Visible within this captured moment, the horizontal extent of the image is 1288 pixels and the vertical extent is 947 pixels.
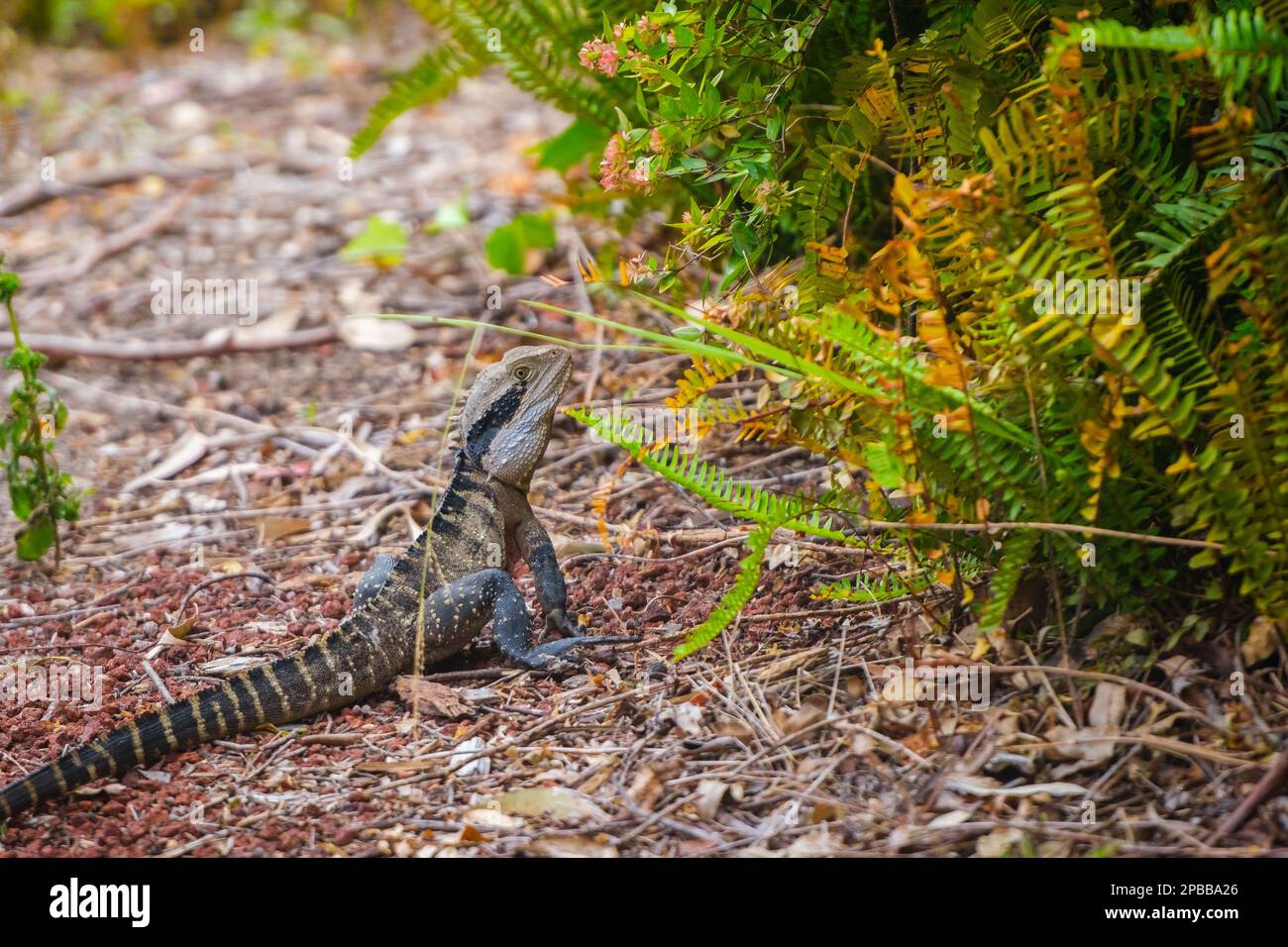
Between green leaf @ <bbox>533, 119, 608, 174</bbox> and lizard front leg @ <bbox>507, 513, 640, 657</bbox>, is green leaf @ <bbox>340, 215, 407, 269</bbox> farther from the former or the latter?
lizard front leg @ <bbox>507, 513, 640, 657</bbox>

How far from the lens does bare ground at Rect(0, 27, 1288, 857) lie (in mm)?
3262

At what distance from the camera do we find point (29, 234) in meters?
8.73

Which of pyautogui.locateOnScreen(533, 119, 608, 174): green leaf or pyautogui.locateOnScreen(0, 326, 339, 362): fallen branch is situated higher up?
pyautogui.locateOnScreen(533, 119, 608, 174): green leaf

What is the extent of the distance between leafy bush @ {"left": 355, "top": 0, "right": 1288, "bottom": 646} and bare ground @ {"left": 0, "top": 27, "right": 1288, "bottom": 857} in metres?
0.36

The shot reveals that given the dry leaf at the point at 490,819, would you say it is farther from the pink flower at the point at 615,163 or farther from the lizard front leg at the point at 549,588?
the pink flower at the point at 615,163

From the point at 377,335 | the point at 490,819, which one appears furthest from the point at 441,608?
the point at 377,335

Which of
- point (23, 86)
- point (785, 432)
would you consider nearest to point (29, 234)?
point (23, 86)

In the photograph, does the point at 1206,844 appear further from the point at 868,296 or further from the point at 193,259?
the point at 193,259

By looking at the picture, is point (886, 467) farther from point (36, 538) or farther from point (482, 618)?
point (36, 538)

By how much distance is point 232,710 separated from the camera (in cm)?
393

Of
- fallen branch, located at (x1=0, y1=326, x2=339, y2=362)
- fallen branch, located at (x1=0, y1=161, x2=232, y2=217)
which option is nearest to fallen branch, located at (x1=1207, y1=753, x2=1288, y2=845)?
fallen branch, located at (x1=0, y1=326, x2=339, y2=362)

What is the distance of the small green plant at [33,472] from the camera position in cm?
479

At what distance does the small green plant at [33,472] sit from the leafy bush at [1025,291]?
2.49m

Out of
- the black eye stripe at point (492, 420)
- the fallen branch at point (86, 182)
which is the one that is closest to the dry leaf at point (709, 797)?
the black eye stripe at point (492, 420)
